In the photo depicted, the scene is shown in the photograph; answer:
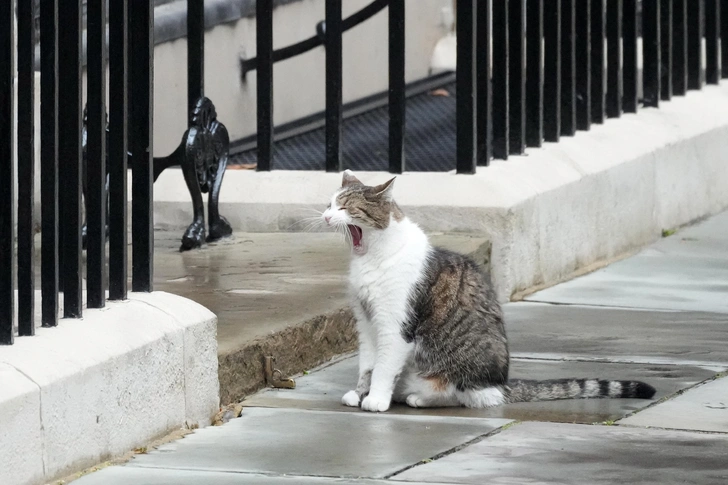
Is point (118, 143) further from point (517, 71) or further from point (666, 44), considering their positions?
point (666, 44)

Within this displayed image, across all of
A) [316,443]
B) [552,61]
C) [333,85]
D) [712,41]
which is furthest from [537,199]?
[712,41]

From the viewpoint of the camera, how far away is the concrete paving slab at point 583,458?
14.8ft

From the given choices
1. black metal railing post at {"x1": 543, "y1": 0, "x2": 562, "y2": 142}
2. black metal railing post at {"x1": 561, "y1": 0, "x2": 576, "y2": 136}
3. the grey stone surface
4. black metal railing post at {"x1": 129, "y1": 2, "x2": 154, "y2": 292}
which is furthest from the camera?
black metal railing post at {"x1": 561, "y1": 0, "x2": 576, "y2": 136}

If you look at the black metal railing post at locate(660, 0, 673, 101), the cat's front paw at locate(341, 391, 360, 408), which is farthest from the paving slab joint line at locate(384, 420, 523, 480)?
the black metal railing post at locate(660, 0, 673, 101)

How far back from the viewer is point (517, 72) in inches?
344

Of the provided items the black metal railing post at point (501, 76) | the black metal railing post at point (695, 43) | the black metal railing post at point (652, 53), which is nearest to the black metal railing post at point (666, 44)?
the black metal railing post at point (652, 53)

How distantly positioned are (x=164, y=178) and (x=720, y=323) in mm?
3406

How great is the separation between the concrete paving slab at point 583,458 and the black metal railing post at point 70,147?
1.26 metres

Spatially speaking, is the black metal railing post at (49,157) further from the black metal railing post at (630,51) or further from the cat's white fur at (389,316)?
the black metal railing post at (630,51)

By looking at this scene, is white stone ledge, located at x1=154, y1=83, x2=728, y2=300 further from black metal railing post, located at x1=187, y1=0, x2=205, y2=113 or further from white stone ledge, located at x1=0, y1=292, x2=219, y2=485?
white stone ledge, located at x1=0, y1=292, x2=219, y2=485

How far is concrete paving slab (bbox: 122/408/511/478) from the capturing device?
4.68 m

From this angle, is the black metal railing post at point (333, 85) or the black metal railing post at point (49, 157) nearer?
the black metal railing post at point (49, 157)

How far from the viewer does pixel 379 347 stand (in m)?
5.66

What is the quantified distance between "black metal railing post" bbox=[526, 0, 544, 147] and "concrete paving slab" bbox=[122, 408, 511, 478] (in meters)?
3.85
